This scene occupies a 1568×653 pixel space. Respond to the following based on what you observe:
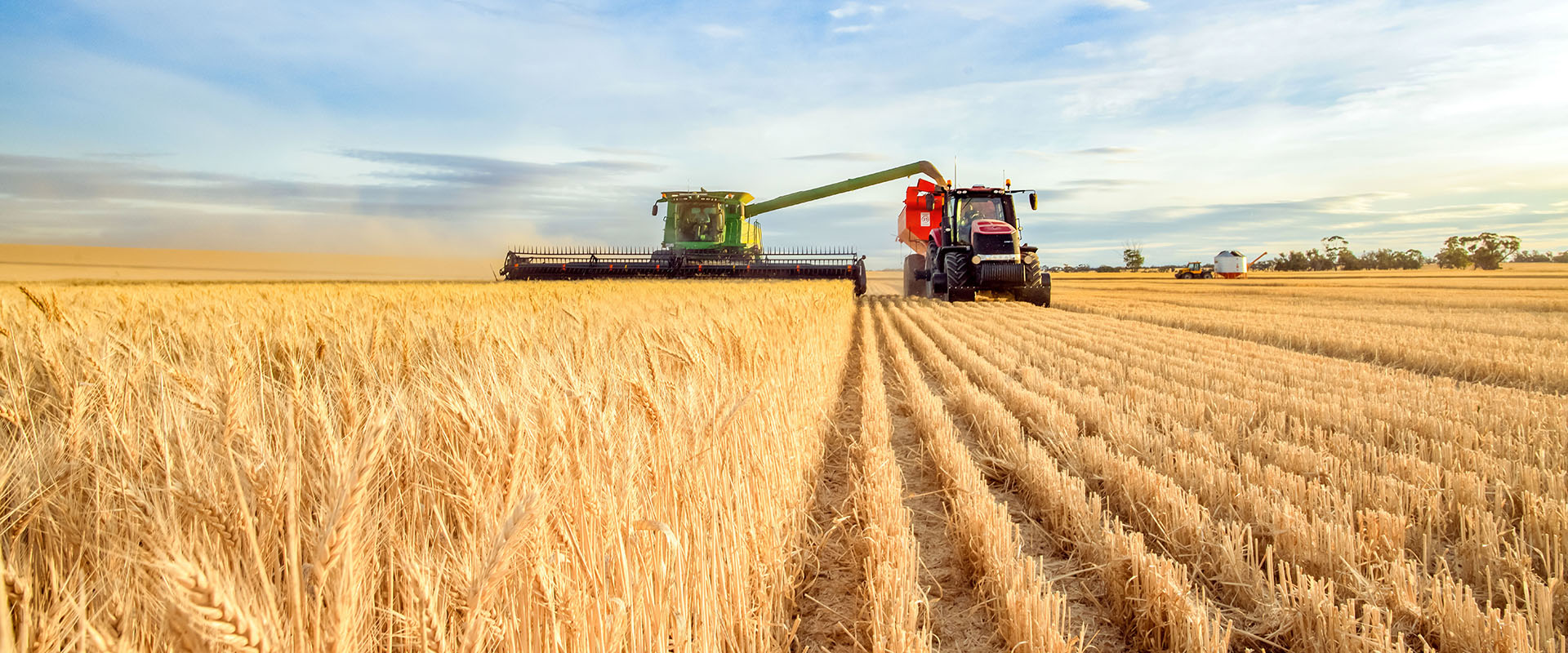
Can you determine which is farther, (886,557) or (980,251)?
(980,251)

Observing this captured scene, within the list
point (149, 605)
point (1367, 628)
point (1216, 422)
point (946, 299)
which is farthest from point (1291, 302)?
point (149, 605)

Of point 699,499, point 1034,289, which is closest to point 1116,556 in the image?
point 699,499

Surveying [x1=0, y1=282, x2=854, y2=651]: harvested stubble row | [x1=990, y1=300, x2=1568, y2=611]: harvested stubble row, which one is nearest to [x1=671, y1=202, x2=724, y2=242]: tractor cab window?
[x1=990, y1=300, x2=1568, y2=611]: harvested stubble row

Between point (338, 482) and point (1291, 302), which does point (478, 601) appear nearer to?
point (338, 482)

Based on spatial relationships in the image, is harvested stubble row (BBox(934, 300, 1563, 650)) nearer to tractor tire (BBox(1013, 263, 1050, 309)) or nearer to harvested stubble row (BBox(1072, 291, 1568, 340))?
harvested stubble row (BBox(1072, 291, 1568, 340))

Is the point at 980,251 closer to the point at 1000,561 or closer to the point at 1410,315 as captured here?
the point at 1410,315

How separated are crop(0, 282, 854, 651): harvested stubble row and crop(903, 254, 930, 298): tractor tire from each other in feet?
61.8

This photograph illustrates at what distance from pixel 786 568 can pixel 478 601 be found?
1.91 meters

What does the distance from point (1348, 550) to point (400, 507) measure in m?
3.00

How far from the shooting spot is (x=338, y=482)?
3.09 feet

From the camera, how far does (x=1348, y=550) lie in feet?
8.05

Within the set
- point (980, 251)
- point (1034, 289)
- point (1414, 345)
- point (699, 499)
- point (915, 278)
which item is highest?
point (980, 251)

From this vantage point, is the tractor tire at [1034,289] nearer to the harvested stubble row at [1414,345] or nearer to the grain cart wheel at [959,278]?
the grain cart wheel at [959,278]

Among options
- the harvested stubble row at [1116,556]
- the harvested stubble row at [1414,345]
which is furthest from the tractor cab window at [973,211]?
the harvested stubble row at [1116,556]
